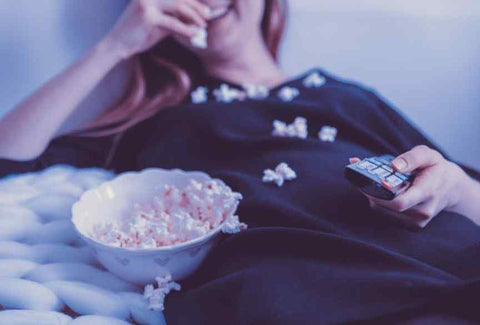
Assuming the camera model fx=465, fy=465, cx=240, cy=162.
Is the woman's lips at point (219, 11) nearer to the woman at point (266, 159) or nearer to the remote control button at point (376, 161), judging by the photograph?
the woman at point (266, 159)

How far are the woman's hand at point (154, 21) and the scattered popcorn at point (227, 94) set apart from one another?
0.14m

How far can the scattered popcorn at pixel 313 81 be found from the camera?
0.96 meters

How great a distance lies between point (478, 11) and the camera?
31.7 inches

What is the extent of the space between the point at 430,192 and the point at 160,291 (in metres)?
0.35

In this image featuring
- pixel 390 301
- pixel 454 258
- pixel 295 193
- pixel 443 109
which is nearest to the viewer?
pixel 390 301

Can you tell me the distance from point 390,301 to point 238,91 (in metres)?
0.61

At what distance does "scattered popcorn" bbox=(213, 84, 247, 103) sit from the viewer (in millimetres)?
952

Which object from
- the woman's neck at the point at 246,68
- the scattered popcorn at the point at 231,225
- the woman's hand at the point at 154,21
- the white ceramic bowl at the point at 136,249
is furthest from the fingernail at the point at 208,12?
the scattered popcorn at the point at 231,225

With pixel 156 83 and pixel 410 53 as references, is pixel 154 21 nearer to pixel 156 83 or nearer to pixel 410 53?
pixel 156 83

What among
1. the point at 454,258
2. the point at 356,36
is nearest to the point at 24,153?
the point at 454,258

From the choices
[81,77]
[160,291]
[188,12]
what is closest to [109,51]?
[81,77]

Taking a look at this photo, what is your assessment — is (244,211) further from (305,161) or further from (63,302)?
(63,302)

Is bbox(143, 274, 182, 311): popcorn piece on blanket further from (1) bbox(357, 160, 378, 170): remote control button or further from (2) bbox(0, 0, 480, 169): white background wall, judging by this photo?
(2) bbox(0, 0, 480, 169): white background wall

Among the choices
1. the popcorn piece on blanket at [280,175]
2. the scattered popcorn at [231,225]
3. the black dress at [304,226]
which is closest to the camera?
the black dress at [304,226]
